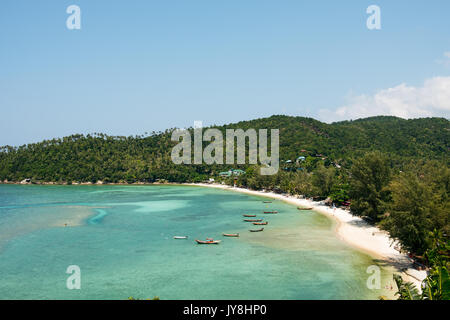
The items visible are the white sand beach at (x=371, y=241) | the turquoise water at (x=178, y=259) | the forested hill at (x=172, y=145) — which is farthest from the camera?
the forested hill at (x=172, y=145)

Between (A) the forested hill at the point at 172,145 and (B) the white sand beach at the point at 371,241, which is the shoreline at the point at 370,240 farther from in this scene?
(A) the forested hill at the point at 172,145
